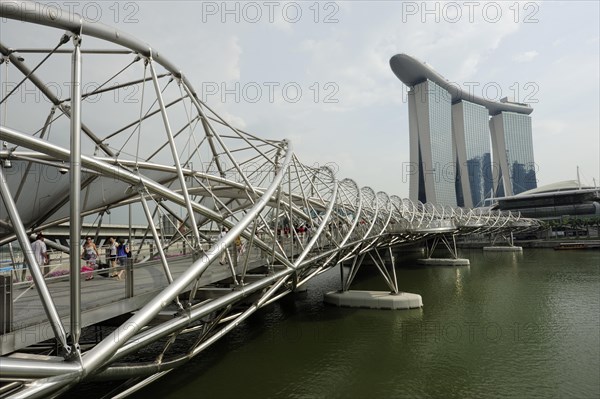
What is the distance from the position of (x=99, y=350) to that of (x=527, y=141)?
22622 cm

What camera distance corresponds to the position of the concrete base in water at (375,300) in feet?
84.1

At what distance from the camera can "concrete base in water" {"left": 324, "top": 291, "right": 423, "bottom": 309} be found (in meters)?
25.6

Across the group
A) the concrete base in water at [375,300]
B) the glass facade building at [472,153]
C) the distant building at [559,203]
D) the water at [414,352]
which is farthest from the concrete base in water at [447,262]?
the glass facade building at [472,153]

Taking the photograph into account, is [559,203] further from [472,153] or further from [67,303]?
[67,303]

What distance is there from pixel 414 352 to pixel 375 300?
894 centimetres

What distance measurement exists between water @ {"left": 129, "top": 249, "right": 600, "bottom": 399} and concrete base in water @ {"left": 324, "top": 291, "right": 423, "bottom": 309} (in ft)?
2.26

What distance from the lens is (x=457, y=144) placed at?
170 m

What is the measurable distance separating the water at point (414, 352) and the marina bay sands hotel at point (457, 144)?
132 meters

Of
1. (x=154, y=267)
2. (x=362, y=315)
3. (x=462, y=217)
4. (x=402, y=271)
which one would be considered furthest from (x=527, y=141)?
(x=154, y=267)

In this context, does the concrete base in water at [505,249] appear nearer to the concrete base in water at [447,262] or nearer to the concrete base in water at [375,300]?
the concrete base in water at [447,262]

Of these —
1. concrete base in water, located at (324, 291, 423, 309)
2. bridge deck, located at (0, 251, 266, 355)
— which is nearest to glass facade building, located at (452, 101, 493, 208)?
concrete base in water, located at (324, 291, 423, 309)

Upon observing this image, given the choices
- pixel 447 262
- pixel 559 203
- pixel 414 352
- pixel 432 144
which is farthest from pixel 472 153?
pixel 414 352

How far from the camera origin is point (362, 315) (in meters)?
24.6

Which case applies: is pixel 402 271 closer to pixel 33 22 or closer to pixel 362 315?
pixel 362 315
